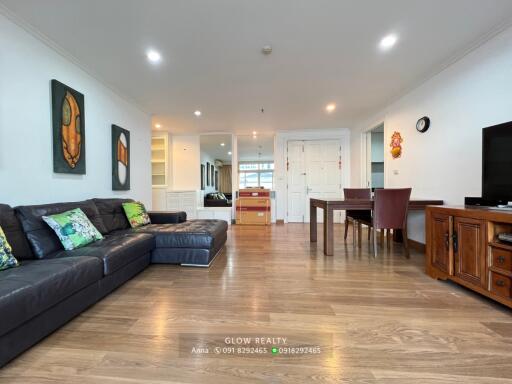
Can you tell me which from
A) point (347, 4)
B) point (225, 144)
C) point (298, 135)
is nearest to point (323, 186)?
point (298, 135)

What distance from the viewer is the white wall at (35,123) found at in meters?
1.92

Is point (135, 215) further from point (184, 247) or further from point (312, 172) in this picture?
point (312, 172)

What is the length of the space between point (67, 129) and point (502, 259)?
4.14 m

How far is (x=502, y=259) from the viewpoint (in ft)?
5.10

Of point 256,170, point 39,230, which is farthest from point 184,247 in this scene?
point 256,170

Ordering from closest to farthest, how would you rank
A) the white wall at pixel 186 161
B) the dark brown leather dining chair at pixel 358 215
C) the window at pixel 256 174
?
the dark brown leather dining chair at pixel 358 215 < the white wall at pixel 186 161 < the window at pixel 256 174

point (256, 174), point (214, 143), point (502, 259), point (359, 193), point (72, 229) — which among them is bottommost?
point (502, 259)

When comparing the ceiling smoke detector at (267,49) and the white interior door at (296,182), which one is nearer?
the ceiling smoke detector at (267,49)

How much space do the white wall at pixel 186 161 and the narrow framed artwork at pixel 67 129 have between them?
3.22m

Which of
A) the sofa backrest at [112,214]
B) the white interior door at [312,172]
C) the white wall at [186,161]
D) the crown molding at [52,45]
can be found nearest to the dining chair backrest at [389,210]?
the white interior door at [312,172]

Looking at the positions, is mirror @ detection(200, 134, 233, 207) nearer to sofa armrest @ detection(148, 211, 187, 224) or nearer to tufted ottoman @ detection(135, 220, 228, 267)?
sofa armrest @ detection(148, 211, 187, 224)

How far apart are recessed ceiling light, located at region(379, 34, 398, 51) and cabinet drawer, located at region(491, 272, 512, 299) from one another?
224 centimetres

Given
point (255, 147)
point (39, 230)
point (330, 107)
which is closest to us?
point (39, 230)

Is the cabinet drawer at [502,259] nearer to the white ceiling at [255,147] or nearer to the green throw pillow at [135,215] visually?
the green throw pillow at [135,215]
